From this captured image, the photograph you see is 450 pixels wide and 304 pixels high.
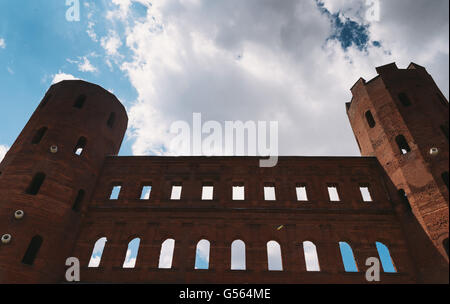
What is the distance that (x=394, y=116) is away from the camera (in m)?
15.8

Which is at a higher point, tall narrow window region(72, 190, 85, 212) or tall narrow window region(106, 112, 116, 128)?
tall narrow window region(106, 112, 116, 128)

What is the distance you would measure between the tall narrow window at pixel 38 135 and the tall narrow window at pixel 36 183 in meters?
2.41

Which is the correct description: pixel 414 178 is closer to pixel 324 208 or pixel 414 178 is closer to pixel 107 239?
pixel 324 208

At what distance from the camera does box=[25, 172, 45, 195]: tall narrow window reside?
14097 mm

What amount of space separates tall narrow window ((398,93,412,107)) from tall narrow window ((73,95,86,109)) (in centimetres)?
2099

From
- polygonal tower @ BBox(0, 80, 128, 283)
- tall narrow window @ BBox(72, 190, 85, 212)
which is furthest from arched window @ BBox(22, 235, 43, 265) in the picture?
tall narrow window @ BBox(72, 190, 85, 212)

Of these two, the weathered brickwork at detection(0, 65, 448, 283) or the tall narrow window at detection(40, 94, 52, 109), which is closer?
the weathered brickwork at detection(0, 65, 448, 283)

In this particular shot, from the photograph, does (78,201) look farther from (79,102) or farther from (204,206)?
(204,206)

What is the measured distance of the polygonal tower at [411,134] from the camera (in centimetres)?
1274

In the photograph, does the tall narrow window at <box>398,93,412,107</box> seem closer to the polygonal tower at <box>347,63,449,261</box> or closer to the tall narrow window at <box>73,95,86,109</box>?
the polygonal tower at <box>347,63,449,261</box>
